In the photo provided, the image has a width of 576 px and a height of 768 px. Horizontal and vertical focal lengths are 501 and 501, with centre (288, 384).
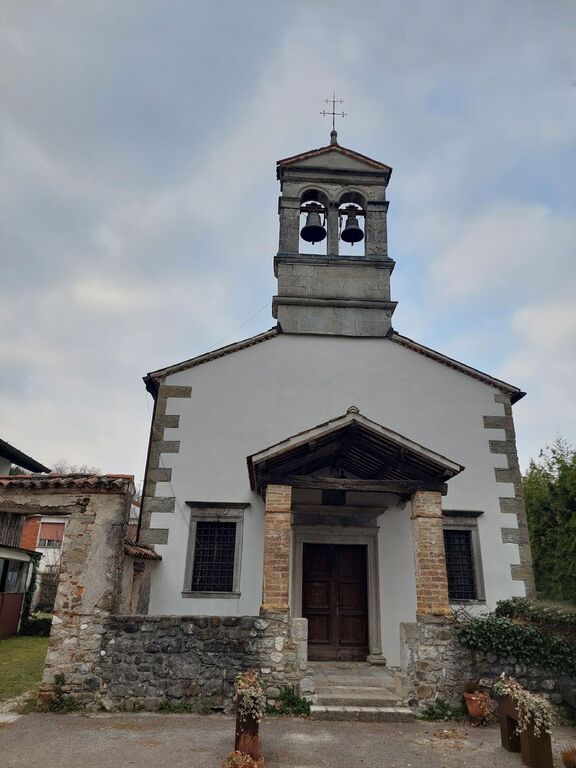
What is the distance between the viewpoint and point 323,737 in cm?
578

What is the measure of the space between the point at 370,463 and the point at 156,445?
423 centimetres

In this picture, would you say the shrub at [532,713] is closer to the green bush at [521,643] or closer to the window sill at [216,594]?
the green bush at [521,643]

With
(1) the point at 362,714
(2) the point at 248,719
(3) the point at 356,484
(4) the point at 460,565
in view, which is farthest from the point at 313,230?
(2) the point at 248,719

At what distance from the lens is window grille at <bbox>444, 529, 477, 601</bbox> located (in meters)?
9.27

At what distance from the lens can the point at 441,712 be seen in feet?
21.5

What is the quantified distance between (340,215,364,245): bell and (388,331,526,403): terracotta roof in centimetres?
292

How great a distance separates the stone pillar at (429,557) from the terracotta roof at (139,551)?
14.2 feet

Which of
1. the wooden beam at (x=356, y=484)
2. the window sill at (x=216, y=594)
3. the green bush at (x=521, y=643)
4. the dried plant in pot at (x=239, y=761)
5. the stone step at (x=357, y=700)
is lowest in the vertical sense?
the dried plant in pot at (x=239, y=761)

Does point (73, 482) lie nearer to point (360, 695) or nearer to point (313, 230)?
point (360, 695)

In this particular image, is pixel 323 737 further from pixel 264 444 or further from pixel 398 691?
pixel 264 444

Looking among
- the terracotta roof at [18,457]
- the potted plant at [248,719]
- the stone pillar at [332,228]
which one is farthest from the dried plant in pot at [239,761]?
the terracotta roof at [18,457]

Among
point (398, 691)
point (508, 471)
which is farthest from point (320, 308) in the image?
point (398, 691)

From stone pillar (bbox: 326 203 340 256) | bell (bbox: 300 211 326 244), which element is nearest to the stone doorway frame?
stone pillar (bbox: 326 203 340 256)

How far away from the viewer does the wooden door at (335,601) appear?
8.89 m
